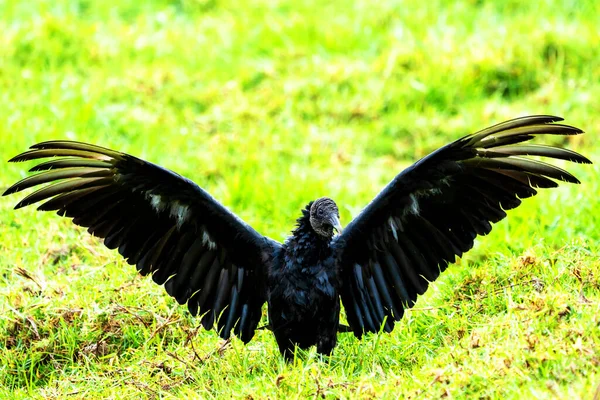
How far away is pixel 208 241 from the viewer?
568 cm

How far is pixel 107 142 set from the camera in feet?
27.8

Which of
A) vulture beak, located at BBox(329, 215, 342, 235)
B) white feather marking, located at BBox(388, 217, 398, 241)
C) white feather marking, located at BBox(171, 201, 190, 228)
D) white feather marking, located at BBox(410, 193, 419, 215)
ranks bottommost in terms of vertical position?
vulture beak, located at BBox(329, 215, 342, 235)

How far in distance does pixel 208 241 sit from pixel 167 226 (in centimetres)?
26

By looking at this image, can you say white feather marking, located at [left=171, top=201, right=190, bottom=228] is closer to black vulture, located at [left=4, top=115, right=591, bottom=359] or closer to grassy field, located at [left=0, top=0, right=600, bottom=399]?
black vulture, located at [left=4, top=115, right=591, bottom=359]

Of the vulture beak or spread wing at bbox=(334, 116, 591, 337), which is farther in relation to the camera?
the vulture beak

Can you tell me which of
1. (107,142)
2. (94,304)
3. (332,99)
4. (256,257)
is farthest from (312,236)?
(332,99)

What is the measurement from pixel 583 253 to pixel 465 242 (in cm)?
97

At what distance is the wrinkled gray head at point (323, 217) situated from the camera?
5.34 metres

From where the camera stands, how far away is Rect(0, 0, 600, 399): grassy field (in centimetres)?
511

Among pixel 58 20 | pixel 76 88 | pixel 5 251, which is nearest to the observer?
pixel 5 251

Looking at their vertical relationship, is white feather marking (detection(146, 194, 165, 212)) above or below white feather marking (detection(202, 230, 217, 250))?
above

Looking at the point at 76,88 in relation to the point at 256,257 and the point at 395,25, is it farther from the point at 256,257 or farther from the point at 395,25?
the point at 256,257

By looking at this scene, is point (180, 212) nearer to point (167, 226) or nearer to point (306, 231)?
point (167, 226)

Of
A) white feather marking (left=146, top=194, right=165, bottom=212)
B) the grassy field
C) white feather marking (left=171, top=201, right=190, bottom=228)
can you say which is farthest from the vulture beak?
white feather marking (left=146, top=194, right=165, bottom=212)
